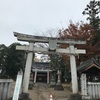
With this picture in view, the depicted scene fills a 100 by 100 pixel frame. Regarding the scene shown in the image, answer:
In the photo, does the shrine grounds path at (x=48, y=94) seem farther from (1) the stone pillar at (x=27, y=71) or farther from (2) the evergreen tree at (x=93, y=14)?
(2) the evergreen tree at (x=93, y=14)

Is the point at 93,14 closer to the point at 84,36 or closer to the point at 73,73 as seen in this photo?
the point at 84,36

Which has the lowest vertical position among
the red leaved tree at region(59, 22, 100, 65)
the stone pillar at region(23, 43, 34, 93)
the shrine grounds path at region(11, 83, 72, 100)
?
the shrine grounds path at region(11, 83, 72, 100)

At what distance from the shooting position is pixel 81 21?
3105 cm

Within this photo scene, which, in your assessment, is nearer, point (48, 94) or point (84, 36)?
point (48, 94)

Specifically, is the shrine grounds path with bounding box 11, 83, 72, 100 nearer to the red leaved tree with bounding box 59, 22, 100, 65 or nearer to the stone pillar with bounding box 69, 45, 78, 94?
the stone pillar with bounding box 69, 45, 78, 94

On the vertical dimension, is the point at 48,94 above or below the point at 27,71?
below

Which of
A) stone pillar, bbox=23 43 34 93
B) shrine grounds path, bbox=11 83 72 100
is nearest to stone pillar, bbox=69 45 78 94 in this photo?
shrine grounds path, bbox=11 83 72 100

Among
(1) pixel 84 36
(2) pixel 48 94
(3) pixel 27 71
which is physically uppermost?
(1) pixel 84 36

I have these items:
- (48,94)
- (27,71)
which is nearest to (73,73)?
(27,71)

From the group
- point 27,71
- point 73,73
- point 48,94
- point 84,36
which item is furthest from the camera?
point 84,36

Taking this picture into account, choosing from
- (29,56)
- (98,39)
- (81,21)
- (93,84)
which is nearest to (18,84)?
(29,56)

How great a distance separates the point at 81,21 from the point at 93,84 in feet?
53.9

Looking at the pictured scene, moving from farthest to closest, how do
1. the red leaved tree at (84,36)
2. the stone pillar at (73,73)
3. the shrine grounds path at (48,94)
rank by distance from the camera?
the red leaved tree at (84,36) → the shrine grounds path at (48,94) → the stone pillar at (73,73)

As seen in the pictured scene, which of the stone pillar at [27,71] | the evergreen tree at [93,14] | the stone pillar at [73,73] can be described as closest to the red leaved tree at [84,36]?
the evergreen tree at [93,14]
